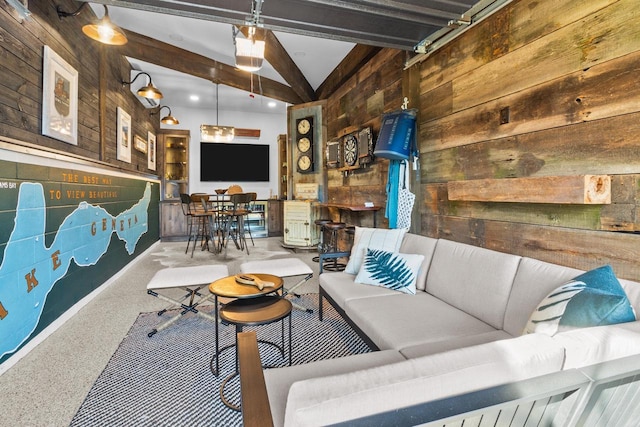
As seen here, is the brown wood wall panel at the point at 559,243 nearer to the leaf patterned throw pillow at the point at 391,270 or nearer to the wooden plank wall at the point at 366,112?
the leaf patterned throw pillow at the point at 391,270

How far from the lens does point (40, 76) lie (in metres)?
2.58

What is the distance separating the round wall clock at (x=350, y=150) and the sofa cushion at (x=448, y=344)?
3.19 m

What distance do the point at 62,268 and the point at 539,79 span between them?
3891 millimetres

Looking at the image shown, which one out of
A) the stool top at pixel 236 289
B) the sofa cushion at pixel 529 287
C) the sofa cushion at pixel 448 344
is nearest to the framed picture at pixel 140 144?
the stool top at pixel 236 289

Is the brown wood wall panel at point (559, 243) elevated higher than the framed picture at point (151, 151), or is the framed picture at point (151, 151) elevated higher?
the framed picture at point (151, 151)

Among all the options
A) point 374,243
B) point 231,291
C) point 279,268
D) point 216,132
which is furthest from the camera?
point 216,132

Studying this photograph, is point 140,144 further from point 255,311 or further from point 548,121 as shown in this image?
point 548,121

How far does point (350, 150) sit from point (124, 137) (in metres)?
3.50

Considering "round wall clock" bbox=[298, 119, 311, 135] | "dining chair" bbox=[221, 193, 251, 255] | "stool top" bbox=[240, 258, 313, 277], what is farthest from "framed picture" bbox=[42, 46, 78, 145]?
"round wall clock" bbox=[298, 119, 311, 135]

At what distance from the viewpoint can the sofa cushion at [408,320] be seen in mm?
1535

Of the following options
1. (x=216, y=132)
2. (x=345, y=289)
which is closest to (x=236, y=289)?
(x=345, y=289)

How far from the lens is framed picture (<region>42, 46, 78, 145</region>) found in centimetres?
261

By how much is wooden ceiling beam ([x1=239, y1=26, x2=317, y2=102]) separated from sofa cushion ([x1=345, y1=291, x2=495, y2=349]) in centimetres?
310

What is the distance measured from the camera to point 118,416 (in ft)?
5.02
